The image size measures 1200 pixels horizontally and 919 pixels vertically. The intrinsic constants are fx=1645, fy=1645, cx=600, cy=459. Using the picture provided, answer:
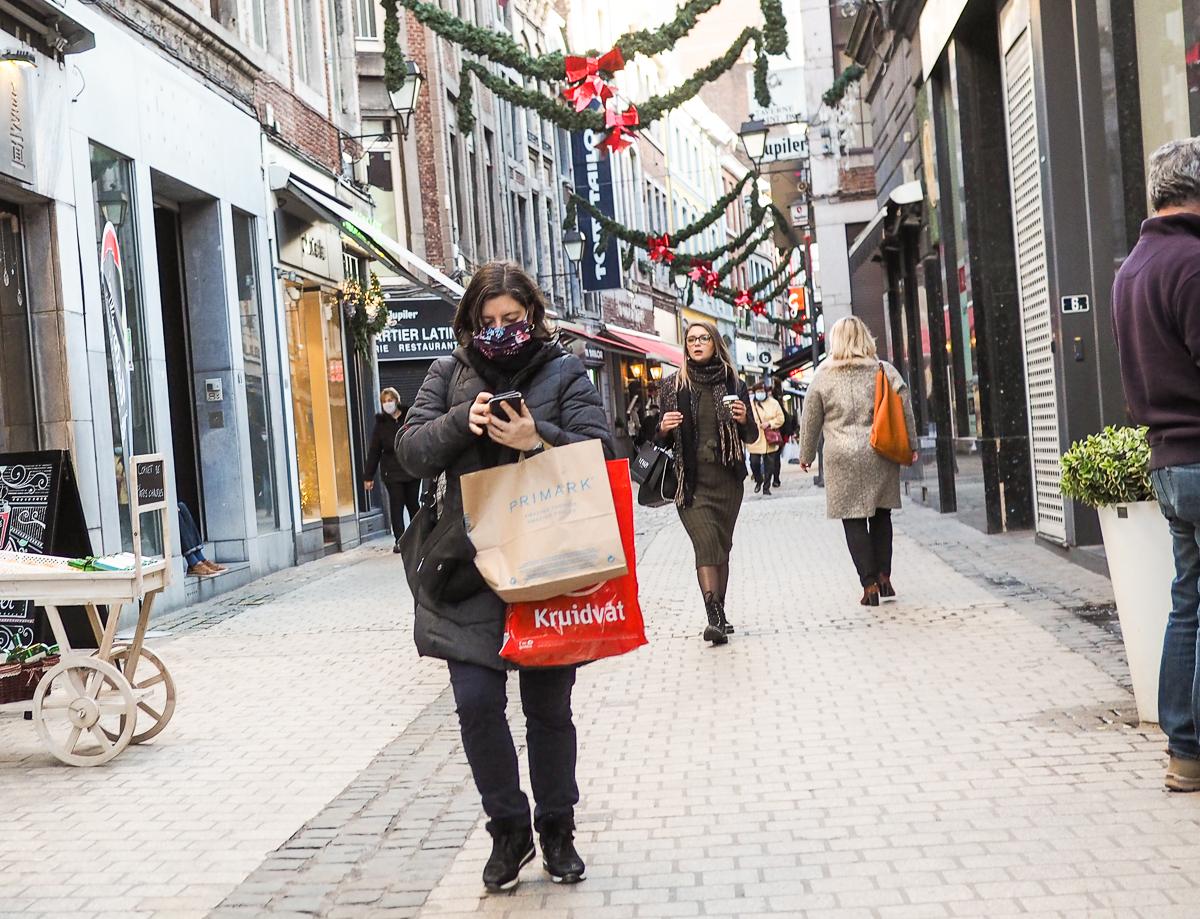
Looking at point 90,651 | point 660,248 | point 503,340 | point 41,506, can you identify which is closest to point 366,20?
point 660,248

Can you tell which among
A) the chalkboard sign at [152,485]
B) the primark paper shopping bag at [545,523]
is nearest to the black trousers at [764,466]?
the chalkboard sign at [152,485]

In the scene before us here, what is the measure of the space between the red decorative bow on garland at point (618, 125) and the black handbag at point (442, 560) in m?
11.4

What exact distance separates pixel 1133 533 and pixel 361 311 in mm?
15668

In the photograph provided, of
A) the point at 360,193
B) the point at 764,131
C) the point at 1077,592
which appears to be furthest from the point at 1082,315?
the point at 764,131

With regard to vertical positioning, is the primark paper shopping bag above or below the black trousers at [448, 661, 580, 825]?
above

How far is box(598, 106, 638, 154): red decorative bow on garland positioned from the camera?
15555mm

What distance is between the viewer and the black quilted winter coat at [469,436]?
14.6 feet

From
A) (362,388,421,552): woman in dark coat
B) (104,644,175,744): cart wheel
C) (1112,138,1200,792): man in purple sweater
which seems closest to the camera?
(1112,138,1200,792): man in purple sweater

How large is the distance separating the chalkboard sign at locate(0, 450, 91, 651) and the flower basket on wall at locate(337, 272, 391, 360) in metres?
12.2

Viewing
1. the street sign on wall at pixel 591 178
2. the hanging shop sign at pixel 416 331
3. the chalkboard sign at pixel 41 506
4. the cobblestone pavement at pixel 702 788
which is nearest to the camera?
the cobblestone pavement at pixel 702 788

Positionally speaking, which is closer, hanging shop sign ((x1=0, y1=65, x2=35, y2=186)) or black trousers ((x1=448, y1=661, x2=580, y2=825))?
black trousers ((x1=448, y1=661, x2=580, y2=825))

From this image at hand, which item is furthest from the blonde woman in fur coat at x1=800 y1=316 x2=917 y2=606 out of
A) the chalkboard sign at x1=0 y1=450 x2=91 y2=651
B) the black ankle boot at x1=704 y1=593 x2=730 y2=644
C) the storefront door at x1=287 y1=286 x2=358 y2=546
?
the storefront door at x1=287 y1=286 x2=358 y2=546

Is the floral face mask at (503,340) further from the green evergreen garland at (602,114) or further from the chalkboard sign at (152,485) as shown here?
the green evergreen garland at (602,114)

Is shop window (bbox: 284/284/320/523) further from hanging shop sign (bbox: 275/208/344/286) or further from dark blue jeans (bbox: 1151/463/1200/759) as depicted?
dark blue jeans (bbox: 1151/463/1200/759)
